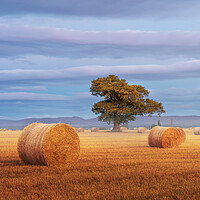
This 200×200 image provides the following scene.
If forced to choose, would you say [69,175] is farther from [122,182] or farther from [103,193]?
[103,193]

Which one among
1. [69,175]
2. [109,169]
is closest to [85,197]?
[69,175]

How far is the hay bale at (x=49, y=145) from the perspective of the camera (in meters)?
13.0

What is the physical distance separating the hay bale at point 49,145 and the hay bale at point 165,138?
938 centimetres

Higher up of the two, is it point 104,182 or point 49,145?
point 49,145

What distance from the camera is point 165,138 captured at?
22500 mm

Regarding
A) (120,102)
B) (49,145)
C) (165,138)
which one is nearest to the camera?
(49,145)

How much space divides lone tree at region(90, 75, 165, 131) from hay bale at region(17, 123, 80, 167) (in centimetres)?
3575

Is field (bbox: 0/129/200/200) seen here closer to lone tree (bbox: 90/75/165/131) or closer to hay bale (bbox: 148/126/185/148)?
hay bale (bbox: 148/126/185/148)

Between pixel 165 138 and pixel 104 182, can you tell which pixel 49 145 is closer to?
pixel 104 182

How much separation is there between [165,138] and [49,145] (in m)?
11.1

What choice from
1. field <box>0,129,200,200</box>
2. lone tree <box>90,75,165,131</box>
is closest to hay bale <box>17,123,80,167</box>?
field <box>0,129,200,200</box>

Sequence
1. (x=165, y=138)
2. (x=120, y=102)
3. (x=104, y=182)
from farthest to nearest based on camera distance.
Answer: (x=120, y=102), (x=165, y=138), (x=104, y=182)

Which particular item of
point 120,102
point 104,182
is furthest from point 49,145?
point 120,102

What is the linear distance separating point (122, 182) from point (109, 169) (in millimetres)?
2089
